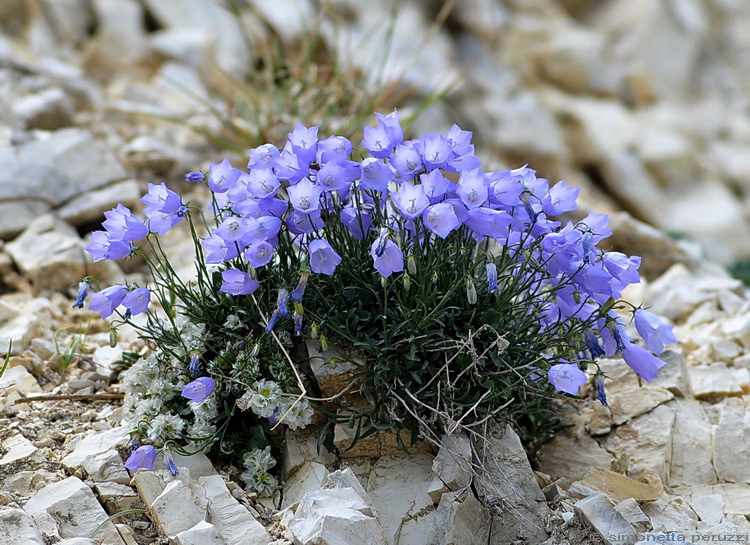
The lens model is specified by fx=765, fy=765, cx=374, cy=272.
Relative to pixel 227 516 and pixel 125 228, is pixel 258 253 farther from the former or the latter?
pixel 227 516

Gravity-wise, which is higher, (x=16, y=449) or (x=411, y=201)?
(x=411, y=201)

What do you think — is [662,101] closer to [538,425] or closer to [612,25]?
[612,25]

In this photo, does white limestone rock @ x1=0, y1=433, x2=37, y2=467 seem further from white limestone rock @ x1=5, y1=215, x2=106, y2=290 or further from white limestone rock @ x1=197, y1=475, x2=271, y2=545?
white limestone rock @ x1=5, y1=215, x2=106, y2=290

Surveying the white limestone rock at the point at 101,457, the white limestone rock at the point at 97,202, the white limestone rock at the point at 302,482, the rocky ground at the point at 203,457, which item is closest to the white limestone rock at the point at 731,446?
the rocky ground at the point at 203,457

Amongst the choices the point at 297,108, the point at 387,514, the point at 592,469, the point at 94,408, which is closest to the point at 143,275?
the point at 94,408

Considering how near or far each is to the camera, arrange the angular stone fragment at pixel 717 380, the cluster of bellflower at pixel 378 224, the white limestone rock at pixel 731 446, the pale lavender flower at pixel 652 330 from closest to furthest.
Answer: the cluster of bellflower at pixel 378 224 < the pale lavender flower at pixel 652 330 < the white limestone rock at pixel 731 446 < the angular stone fragment at pixel 717 380

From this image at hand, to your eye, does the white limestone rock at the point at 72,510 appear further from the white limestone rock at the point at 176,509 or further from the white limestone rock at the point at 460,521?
the white limestone rock at the point at 460,521

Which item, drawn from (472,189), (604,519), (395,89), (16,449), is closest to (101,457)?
(16,449)
